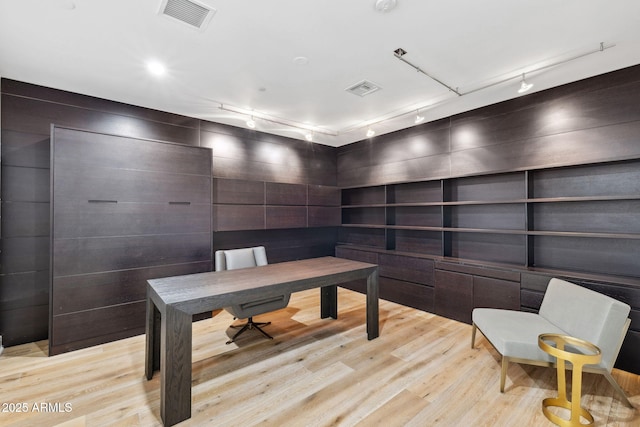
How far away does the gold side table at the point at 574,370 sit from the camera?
174 cm

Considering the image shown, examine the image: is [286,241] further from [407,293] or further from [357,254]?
[407,293]

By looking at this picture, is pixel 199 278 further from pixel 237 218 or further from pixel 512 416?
pixel 512 416

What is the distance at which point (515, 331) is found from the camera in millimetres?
2215

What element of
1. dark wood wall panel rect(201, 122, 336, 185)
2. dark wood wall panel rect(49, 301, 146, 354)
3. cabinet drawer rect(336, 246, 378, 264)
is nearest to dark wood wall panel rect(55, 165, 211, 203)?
dark wood wall panel rect(201, 122, 336, 185)

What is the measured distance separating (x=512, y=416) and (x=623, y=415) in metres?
0.72

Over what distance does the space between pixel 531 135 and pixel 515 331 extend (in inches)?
88.8

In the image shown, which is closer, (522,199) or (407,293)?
(522,199)

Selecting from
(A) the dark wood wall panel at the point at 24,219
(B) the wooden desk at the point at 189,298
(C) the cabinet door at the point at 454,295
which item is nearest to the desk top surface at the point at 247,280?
(B) the wooden desk at the point at 189,298

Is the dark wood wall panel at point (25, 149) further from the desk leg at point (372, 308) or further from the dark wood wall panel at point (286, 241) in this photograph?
the desk leg at point (372, 308)

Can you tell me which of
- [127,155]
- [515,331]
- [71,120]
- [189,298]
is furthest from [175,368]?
[71,120]

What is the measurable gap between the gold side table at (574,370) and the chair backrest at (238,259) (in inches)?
109

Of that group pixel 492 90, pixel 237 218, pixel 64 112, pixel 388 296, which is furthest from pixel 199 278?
pixel 492 90

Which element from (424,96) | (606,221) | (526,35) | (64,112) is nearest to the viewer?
(526,35)

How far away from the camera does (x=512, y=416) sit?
72.6 inches
